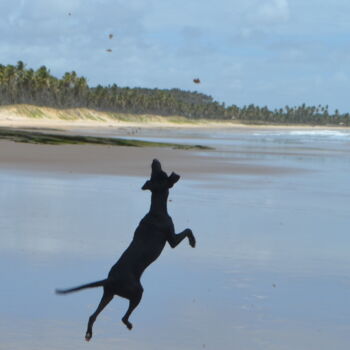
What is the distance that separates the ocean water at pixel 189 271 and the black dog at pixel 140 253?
49 centimetres

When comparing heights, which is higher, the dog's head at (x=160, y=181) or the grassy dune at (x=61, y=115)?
the dog's head at (x=160, y=181)

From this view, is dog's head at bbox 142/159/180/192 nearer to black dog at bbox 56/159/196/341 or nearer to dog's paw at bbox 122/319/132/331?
black dog at bbox 56/159/196/341

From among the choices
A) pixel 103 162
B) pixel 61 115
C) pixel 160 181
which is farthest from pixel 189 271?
pixel 61 115

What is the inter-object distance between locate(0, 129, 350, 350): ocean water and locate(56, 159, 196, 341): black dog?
0.49 meters

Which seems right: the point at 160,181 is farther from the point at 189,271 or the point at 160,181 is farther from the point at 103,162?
the point at 103,162

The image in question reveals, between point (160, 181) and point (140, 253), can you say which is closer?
point (140, 253)

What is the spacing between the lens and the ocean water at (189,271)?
6.48 m

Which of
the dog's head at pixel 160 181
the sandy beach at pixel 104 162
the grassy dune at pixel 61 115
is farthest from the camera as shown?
the grassy dune at pixel 61 115

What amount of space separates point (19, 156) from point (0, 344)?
24.1 metres

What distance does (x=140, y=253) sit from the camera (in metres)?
5.92

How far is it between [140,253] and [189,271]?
3.33 m

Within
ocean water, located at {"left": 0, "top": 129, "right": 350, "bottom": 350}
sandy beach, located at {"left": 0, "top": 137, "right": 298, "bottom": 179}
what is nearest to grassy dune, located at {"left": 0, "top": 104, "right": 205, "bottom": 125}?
sandy beach, located at {"left": 0, "top": 137, "right": 298, "bottom": 179}

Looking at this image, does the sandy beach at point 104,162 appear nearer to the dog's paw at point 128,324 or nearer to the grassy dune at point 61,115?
the dog's paw at point 128,324

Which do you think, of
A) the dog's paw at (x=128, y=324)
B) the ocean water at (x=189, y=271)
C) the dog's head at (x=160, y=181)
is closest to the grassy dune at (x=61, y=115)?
the ocean water at (x=189, y=271)
